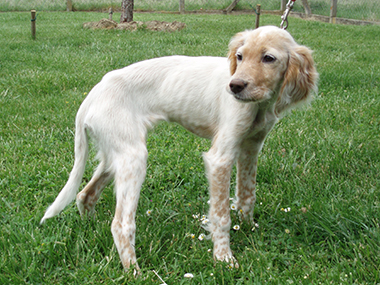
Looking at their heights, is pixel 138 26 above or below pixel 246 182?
above

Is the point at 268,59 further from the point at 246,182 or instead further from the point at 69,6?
the point at 69,6

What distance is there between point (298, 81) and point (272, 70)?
162mm

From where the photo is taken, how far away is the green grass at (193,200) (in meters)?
2.12

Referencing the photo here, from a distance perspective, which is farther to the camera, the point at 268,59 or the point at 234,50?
the point at 234,50

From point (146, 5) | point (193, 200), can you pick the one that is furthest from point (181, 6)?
point (193, 200)

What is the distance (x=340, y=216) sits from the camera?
2428mm

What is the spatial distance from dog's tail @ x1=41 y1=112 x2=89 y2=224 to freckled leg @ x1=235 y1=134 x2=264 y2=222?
1014 millimetres

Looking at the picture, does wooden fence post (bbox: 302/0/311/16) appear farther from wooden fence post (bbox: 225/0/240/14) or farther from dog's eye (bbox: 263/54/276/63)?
dog's eye (bbox: 263/54/276/63)

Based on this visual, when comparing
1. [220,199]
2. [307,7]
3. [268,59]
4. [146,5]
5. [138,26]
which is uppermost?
[268,59]

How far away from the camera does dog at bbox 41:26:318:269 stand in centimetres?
211

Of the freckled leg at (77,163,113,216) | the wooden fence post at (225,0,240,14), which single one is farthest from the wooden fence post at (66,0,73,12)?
the freckled leg at (77,163,113,216)

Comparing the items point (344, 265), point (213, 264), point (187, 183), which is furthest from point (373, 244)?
point (187, 183)

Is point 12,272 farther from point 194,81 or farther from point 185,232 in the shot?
point 194,81

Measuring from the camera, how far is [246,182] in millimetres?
2666
